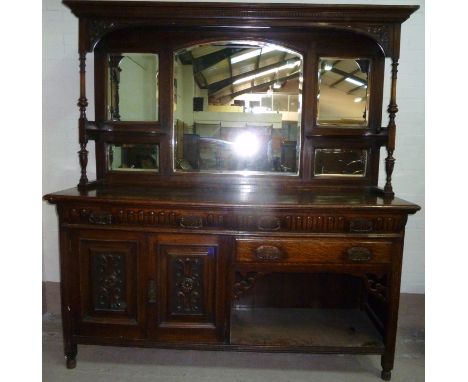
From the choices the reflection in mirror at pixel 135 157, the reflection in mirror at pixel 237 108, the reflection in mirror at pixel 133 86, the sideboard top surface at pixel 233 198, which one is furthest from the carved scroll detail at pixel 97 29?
the sideboard top surface at pixel 233 198

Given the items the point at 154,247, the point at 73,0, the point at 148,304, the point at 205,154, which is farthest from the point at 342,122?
the point at 73,0

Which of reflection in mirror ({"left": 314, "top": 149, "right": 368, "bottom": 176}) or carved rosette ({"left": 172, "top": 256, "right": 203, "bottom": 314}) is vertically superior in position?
reflection in mirror ({"left": 314, "top": 149, "right": 368, "bottom": 176})

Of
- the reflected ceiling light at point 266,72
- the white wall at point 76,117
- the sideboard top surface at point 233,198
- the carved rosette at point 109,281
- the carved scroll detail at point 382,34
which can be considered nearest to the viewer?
the sideboard top surface at point 233,198

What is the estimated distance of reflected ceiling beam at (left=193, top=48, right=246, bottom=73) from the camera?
2072 millimetres

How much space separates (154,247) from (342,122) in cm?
132

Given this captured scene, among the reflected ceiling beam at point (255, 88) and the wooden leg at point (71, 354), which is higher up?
the reflected ceiling beam at point (255, 88)

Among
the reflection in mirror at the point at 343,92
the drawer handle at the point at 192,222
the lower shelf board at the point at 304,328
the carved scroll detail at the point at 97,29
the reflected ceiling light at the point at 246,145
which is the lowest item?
the lower shelf board at the point at 304,328

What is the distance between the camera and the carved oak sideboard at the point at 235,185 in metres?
1.73

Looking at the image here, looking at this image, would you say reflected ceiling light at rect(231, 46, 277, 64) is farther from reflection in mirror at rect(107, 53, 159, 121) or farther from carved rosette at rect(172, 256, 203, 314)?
carved rosette at rect(172, 256, 203, 314)

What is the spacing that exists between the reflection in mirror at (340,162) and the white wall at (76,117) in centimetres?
24

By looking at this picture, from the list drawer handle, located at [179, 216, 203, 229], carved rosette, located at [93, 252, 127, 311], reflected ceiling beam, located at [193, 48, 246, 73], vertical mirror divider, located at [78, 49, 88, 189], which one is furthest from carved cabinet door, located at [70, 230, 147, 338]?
reflected ceiling beam, located at [193, 48, 246, 73]

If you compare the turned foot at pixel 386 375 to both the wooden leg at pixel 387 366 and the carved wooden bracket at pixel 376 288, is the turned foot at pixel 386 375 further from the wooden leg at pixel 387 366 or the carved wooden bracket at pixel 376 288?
the carved wooden bracket at pixel 376 288

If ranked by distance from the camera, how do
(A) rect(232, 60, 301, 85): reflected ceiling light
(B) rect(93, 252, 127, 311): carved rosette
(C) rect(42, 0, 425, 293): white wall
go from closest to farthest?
(B) rect(93, 252, 127, 311): carved rosette → (A) rect(232, 60, 301, 85): reflected ceiling light → (C) rect(42, 0, 425, 293): white wall

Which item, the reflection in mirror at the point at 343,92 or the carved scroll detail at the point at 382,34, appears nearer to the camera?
the carved scroll detail at the point at 382,34
